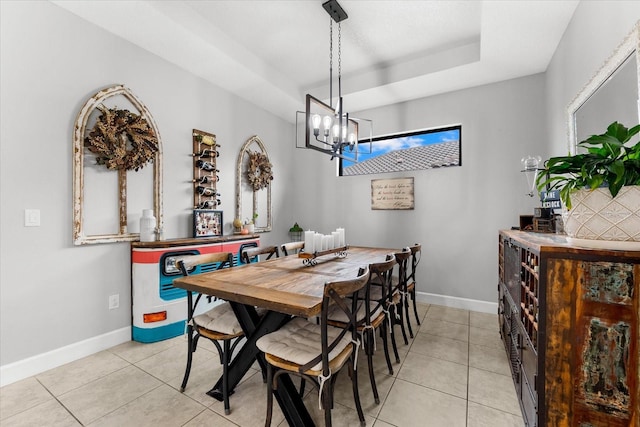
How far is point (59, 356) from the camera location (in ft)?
7.21

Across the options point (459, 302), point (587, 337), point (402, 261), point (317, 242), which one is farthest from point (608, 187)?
point (459, 302)

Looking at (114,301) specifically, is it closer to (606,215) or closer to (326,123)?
(326,123)

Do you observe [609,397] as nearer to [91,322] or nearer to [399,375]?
[399,375]

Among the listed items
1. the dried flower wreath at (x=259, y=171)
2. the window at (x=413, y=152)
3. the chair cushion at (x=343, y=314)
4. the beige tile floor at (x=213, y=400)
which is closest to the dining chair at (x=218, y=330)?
the beige tile floor at (x=213, y=400)

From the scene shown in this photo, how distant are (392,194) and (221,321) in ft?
9.58

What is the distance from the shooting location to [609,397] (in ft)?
Result: 3.21

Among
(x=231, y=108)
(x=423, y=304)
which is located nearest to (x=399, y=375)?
(x=423, y=304)

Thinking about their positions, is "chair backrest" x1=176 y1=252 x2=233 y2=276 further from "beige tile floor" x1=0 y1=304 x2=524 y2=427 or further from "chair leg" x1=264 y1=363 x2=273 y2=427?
"chair leg" x1=264 y1=363 x2=273 y2=427

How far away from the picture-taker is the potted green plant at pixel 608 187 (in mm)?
958

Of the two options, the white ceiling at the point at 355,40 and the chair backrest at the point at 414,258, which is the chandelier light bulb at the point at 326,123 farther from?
the chair backrest at the point at 414,258

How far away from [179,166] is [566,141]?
3746 millimetres

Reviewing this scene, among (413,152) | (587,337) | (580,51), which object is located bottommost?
(587,337)

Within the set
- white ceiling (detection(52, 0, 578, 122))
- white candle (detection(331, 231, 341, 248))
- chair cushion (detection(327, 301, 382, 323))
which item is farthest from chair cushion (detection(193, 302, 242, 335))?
white ceiling (detection(52, 0, 578, 122))

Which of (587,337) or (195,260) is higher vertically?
(195,260)
